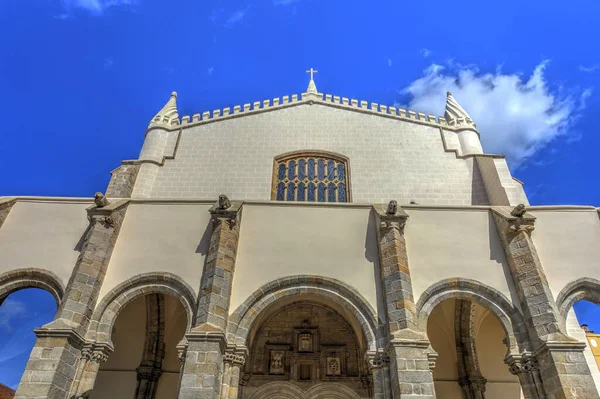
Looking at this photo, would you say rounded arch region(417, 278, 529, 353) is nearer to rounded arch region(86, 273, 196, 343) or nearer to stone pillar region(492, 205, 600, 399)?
stone pillar region(492, 205, 600, 399)

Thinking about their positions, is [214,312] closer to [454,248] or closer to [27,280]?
[27,280]

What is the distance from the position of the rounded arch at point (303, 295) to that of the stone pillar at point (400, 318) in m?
0.52

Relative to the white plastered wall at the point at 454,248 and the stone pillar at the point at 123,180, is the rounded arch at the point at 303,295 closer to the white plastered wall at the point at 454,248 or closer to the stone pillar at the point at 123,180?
the white plastered wall at the point at 454,248

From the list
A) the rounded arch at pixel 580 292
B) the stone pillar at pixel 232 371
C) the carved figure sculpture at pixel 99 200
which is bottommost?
the stone pillar at pixel 232 371

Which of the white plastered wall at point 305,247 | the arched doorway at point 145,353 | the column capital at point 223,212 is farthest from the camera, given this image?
the arched doorway at point 145,353

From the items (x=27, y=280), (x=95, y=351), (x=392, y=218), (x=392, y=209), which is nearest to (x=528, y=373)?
(x=392, y=218)

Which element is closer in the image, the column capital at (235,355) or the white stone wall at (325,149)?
the column capital at (235,355)

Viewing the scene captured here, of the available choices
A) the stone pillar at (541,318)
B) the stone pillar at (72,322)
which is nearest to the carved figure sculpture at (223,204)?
the stone pillar at (72,322)

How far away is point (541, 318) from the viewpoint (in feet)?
28.2

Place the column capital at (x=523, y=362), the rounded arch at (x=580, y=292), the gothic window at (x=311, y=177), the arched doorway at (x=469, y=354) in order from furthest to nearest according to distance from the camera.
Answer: the gothic window at (x=311, y=177) < the arched doorway at (x=469, y=354) < the rounded arch at (x=580, y=292) < the column capital at (x=523, y=362)

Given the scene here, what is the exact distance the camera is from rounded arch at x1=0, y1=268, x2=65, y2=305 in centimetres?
976

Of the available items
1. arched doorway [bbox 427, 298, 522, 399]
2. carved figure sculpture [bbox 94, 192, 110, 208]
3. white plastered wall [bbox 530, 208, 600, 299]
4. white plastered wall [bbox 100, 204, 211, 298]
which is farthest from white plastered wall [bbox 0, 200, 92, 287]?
white plastered wall [bbox 530, 208, 600, 299]

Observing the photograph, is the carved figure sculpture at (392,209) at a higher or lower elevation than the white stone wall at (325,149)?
lower

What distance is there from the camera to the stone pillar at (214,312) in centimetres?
769
